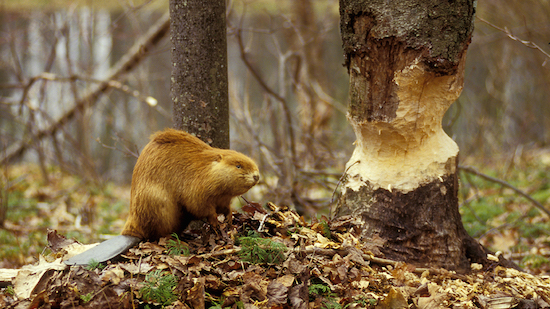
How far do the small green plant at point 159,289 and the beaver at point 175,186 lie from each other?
0.36m

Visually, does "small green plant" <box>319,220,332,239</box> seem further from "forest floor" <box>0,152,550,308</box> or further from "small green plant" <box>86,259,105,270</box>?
"small green plant" <box>86,259,105,270</box>

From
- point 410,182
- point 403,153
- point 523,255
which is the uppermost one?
point 403,153

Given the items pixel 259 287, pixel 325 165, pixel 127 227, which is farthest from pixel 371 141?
pixel 325 165

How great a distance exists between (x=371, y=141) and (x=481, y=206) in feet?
9.07

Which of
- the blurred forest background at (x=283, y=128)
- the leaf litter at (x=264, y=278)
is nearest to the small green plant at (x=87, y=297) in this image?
the leaf litter at (x=264, y=278)

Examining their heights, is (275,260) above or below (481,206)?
above

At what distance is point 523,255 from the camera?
139 inches

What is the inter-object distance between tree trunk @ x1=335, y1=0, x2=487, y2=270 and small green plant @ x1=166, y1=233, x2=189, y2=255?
3.63 feet

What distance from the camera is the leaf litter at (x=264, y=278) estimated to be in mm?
1922

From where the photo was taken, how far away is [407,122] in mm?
2537

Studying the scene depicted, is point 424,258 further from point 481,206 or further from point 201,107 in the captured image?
point 481,206

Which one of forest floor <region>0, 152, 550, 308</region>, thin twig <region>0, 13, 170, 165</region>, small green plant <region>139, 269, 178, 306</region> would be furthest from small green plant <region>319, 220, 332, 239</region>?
thin twig <region>0, 13, 170, 165</region>

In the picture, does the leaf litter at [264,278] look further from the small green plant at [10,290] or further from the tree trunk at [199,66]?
the tree trunk at [199,66]

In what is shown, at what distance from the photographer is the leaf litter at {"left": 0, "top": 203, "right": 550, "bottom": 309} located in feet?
6.31
